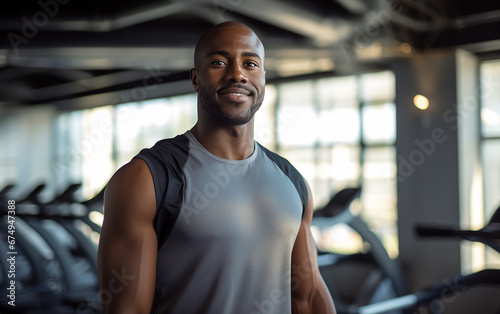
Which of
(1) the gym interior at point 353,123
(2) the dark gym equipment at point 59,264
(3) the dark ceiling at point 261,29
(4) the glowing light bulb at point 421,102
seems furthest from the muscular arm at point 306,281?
(4) the glowing light bulb at point 421,102

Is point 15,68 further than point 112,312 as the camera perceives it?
Yes

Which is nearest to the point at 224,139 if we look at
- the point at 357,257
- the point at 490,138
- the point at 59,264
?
the point at 357,257

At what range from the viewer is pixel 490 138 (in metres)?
5.31

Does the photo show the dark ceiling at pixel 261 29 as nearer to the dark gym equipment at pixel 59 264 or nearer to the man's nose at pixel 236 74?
the dark gym equipment at pixel 59 264

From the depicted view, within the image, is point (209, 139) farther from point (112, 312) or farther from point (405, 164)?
point (405, 164)

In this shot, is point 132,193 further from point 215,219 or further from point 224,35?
point 224,35

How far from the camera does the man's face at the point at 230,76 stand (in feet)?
3.31

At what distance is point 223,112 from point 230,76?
0.24ft

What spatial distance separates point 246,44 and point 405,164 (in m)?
4.82

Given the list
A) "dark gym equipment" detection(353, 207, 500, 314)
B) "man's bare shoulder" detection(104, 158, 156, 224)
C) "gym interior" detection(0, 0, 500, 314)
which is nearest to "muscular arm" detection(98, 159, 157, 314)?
"man's bare shoulder" detection(104, 158, 156, 224)

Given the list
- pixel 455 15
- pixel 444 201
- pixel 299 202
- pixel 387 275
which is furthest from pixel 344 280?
pixel 299 202

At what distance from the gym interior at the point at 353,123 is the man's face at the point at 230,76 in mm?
2002

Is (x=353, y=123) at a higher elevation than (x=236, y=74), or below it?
higher

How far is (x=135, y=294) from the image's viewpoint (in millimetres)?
902
